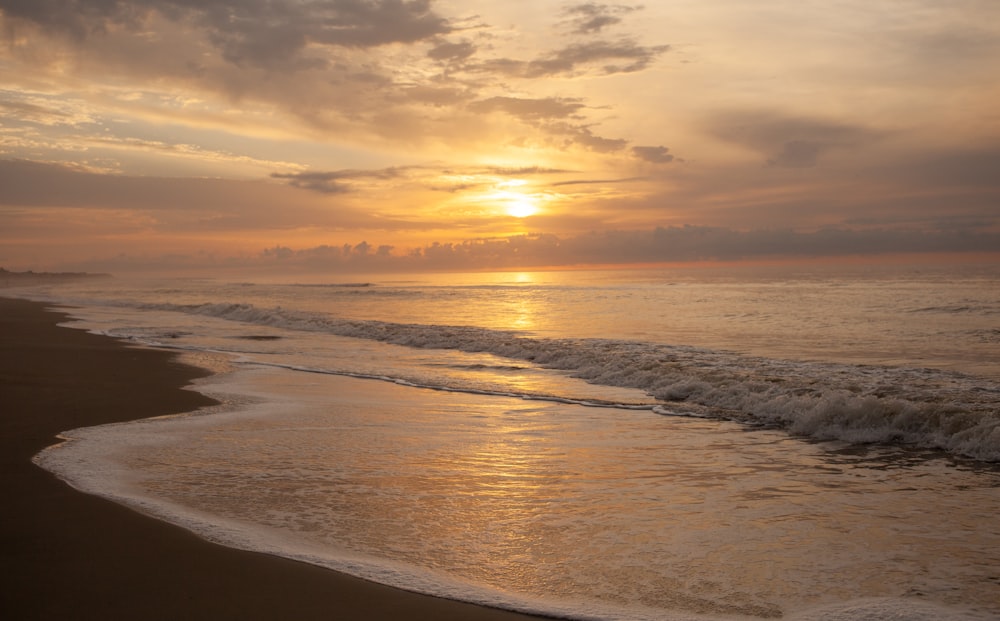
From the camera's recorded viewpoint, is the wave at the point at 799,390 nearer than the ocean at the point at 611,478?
No

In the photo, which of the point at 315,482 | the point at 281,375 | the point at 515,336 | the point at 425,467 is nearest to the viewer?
the point at 315,482

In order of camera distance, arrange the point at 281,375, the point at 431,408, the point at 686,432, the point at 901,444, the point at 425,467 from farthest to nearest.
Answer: the point at 281,375
the point at 431,408
the point at 686,432
the point at 901,444
the point at 425,467

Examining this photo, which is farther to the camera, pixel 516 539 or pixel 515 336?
pixel 515 336

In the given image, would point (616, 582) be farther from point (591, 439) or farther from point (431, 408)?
point (431, 408)

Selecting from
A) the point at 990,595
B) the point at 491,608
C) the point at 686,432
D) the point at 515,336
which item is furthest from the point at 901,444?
the point at 515,336

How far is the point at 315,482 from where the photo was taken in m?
8.10

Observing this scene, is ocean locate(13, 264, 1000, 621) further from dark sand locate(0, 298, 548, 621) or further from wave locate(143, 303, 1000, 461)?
dark sand locate(0, 298, 548, 621)

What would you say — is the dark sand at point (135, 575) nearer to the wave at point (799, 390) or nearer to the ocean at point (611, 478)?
the ocean at point (611, 478)

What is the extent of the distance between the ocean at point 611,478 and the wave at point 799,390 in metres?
0.05

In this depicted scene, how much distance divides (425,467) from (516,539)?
2.74m

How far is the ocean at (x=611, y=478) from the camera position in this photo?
542 centimetres

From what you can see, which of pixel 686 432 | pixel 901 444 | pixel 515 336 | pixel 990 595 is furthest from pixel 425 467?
pixel 515 336

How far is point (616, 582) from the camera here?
5402mm

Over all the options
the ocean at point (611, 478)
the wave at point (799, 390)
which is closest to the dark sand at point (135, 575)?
the ocean at point (611, 478)
